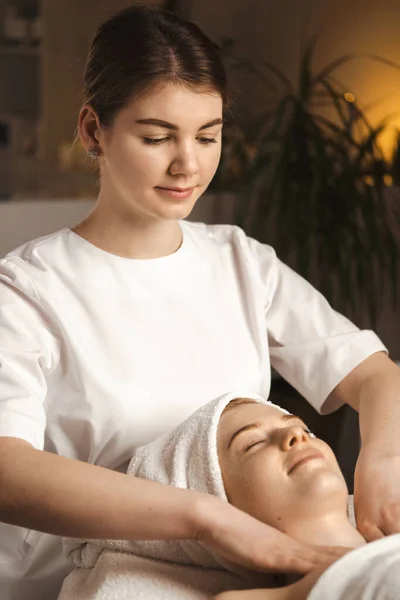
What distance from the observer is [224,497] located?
50.0 inches

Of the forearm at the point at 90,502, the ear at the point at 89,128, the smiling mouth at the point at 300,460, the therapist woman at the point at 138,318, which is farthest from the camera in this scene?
the ear at the point at 89,128

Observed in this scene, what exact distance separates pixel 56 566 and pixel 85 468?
414 mm

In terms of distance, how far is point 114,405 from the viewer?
1453mm

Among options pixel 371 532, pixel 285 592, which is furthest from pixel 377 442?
pixel 285 592

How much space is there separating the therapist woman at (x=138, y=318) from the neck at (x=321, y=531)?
0.09 m

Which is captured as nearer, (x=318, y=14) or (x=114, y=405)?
(x=114, y=405)

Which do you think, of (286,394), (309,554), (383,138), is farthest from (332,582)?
(383,138)

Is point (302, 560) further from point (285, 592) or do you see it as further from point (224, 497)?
point (224, 497)

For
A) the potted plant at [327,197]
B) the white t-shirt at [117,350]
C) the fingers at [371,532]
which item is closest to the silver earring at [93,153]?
the white t-shirt at [117,350]

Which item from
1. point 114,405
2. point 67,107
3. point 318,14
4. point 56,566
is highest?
point 318,14

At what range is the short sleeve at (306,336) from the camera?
5.49 feet

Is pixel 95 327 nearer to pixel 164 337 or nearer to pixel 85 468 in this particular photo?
pixel 164 337

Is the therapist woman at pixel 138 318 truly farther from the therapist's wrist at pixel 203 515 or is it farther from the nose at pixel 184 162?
the therapist's wrist at pixel 203 515

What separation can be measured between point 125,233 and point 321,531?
0.61 meters
